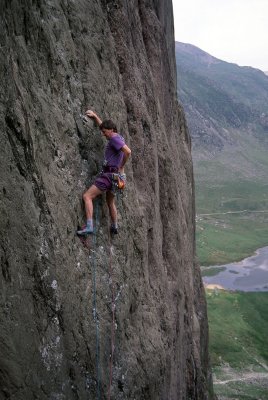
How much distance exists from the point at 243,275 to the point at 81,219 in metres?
95.7

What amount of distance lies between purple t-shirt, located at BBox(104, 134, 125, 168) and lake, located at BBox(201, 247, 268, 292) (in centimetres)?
8072

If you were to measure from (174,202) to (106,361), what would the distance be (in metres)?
9.08

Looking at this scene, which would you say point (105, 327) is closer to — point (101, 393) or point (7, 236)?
point (101, 393)

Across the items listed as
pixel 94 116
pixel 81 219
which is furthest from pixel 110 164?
pixel 81 219

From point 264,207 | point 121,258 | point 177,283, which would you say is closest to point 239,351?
point 177,283

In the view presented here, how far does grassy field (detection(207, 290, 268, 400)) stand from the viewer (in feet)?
145

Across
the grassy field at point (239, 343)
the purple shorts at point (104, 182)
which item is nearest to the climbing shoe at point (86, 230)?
the purple shorts at point (104, 182)

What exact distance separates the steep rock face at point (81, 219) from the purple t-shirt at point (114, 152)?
1.26 ft

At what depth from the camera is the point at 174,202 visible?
19641 mm

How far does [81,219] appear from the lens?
11.9 m

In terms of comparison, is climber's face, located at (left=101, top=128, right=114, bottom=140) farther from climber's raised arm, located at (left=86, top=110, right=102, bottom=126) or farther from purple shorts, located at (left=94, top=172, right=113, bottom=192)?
purple shorts, located at (left=94, top=172, right=113, bottom=192)

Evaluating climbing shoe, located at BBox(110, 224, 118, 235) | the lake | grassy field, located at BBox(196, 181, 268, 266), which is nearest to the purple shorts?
climbing shoe, located at BBox(110, 224, 118, 235)

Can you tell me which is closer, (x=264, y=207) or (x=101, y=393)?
(x=101, y=393)

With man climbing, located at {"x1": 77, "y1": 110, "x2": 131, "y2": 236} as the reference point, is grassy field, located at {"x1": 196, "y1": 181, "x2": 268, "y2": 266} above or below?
below
